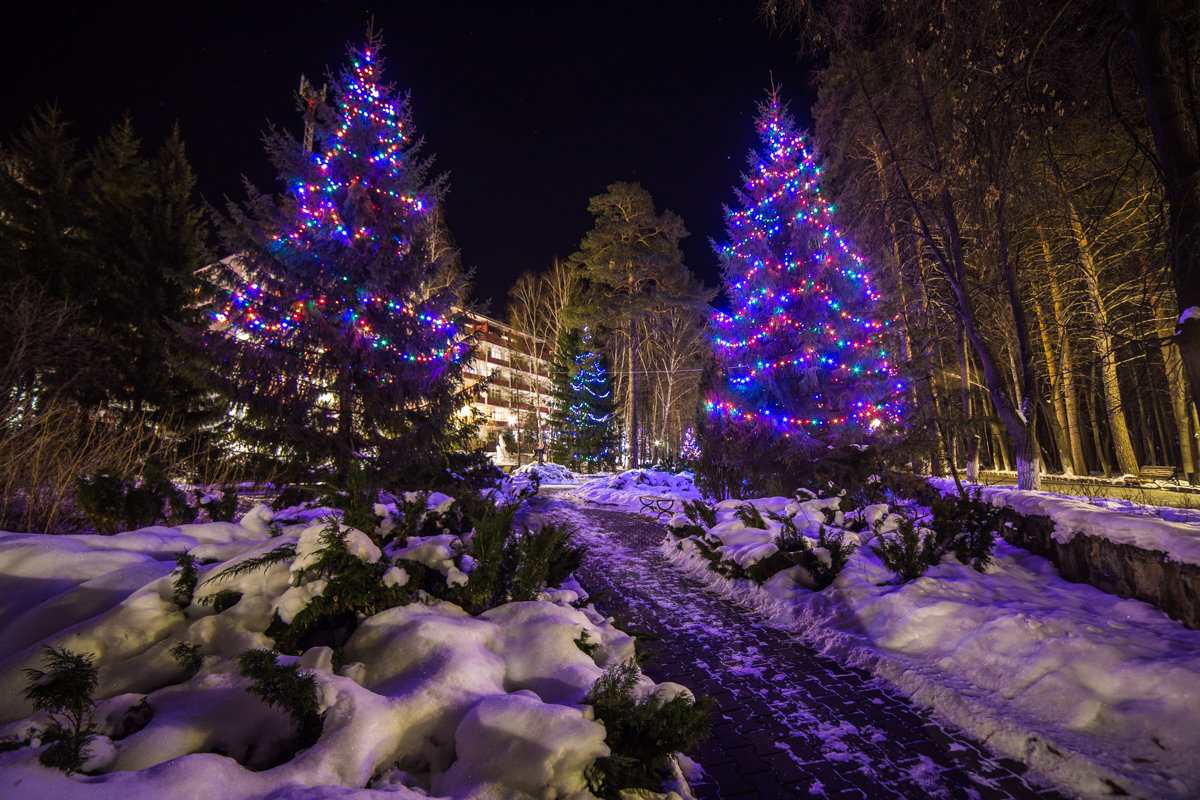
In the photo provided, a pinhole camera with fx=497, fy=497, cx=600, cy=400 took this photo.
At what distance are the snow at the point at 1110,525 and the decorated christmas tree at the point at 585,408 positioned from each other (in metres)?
23.1

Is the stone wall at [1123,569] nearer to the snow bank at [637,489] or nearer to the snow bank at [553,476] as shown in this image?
the snow bank at [637,489]

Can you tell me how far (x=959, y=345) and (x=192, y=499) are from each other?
21.5 m

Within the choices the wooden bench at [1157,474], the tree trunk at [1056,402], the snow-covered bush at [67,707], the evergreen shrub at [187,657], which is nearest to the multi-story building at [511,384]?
the tree trunk at [1056,402]

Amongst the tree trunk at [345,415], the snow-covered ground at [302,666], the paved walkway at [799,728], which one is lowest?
the paved walkway at [799,728]

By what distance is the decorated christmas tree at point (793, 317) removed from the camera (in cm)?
1220

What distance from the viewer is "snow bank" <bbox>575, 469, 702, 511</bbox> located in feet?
51.0

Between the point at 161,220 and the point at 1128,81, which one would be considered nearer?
the point at 1128,81

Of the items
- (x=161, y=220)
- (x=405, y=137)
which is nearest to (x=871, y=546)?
(x=405, y=137)

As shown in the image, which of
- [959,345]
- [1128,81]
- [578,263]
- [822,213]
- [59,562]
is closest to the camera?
[59,562]

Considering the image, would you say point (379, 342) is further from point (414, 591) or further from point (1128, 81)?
point (1128, 81)

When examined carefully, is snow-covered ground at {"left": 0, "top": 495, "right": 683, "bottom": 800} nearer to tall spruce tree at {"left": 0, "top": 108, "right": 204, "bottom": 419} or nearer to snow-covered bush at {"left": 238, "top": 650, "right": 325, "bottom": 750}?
snow-covered bush at {"left": 238, "top": 650, "right": 325, "bottom": 750}

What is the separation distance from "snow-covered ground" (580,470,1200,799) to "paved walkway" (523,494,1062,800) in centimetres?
23

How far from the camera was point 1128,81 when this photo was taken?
22.2 feet

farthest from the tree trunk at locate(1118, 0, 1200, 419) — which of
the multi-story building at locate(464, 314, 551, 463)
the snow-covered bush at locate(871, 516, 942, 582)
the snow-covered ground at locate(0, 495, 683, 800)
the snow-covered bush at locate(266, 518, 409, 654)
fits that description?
the multi-story building at locate(464, 314, 551, 463)
